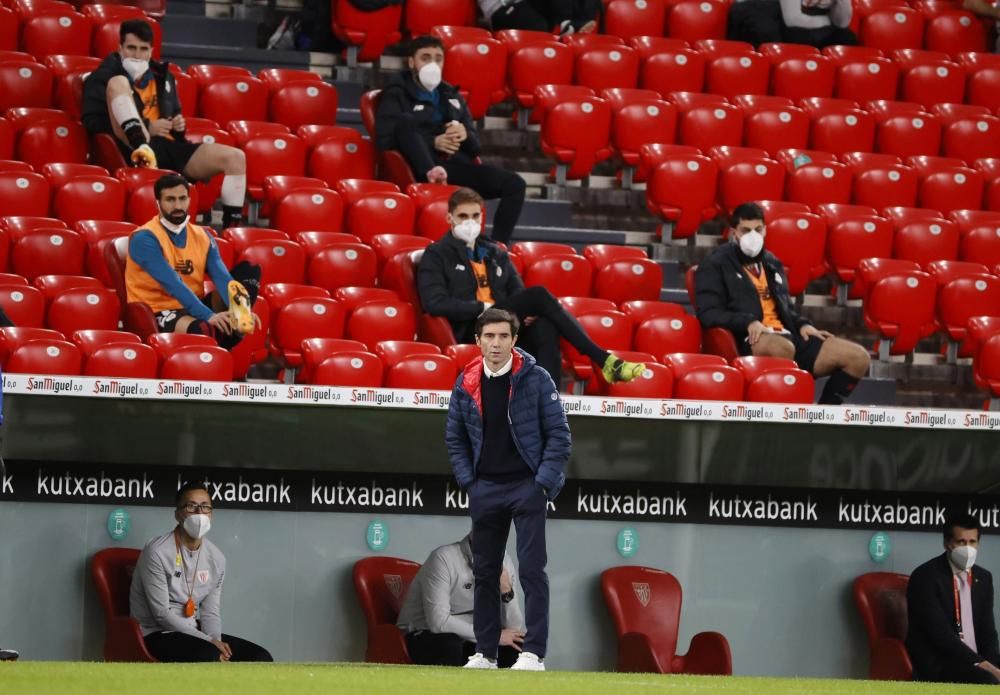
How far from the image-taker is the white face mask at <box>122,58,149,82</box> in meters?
10.5

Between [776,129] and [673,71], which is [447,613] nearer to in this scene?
[776,129]

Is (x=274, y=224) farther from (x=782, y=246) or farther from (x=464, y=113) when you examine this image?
(x=782, y=246)

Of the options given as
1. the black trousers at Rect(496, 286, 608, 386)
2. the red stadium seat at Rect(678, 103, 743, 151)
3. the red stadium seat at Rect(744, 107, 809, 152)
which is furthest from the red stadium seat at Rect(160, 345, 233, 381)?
the red stadium seat at Rect(744, 107, 809, 152)

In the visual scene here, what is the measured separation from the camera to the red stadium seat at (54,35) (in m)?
11.6

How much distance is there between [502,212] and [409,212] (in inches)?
23.7

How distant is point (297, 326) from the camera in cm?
927

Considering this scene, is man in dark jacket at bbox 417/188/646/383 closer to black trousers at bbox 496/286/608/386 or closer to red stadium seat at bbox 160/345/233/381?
black trousers at bbox 496/286/608/386

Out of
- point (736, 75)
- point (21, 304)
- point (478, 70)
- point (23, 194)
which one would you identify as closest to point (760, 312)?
point (478, 70)

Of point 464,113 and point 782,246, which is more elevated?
point 464,113

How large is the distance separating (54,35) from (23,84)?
0.77 metres

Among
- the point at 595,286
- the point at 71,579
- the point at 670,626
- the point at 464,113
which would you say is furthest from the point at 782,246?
the point at 71,579

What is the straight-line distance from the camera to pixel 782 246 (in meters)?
11.1

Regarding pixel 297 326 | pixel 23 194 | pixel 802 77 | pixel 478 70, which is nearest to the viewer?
pixel 297 326

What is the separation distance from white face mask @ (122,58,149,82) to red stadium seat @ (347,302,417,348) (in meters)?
2.23
